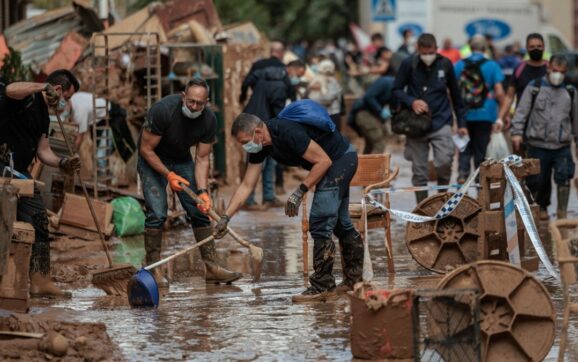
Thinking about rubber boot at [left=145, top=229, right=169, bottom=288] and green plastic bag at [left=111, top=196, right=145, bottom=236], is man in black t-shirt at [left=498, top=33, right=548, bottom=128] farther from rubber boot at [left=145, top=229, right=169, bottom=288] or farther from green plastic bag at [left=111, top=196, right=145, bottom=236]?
rubber boot at [left=145, top=229, right=169, bottom=288]

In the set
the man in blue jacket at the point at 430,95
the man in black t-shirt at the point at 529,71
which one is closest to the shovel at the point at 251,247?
the man in blue jacket at the point at 430,95

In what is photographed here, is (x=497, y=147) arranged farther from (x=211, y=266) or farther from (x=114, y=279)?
(x=114, y=279)

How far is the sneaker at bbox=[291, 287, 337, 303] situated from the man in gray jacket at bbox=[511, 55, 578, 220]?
5.04 metres

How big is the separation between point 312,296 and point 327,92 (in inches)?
371

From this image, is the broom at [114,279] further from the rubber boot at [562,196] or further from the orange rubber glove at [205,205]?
the rubber boot at [562,196]

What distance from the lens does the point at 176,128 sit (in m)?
11.5

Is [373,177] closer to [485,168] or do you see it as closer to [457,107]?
[485,168]

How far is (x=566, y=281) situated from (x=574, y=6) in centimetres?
4304

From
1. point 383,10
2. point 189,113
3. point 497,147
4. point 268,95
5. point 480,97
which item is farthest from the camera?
point 383,10

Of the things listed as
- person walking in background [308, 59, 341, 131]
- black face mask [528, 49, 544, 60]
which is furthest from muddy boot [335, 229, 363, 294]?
person walking in background [308, 59, 341, 131]

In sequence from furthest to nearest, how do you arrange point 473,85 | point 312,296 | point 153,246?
point 473,85
point 153,246
point 312,296

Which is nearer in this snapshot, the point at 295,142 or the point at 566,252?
the point at 566,252

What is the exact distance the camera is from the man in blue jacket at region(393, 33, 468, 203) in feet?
48.3

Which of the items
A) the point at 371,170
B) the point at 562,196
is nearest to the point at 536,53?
the point at 562,196
